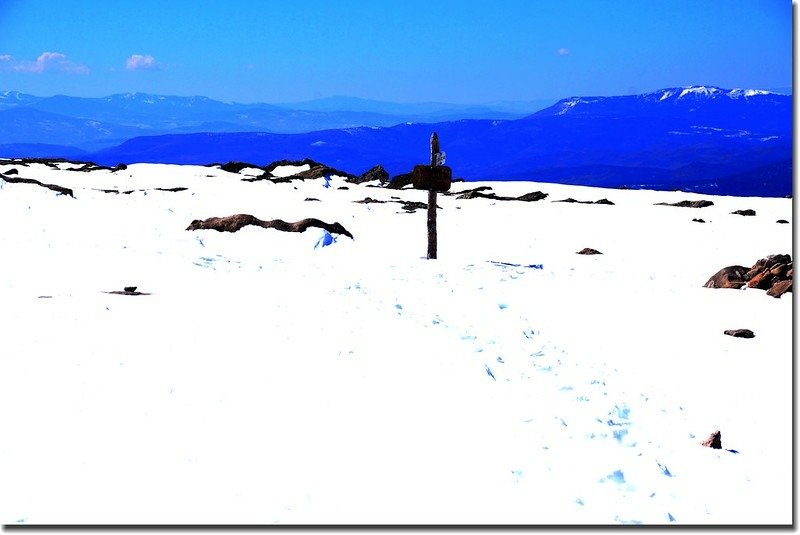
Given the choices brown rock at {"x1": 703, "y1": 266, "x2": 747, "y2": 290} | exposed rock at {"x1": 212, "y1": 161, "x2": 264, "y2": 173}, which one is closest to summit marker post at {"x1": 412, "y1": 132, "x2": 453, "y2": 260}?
brown rock at {"x1": 703, "y1": 266, "x2": 747, "y2": 290}

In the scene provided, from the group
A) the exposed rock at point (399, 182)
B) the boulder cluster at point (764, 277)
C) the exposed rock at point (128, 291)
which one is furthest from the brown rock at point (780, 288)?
the exposed rock at point (399, 182)

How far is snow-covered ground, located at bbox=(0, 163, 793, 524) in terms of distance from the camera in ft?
15.9

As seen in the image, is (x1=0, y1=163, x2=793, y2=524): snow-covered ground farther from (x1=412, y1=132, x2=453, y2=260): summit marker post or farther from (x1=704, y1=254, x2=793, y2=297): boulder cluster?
(x1=412, y1=132, x2=453, y2=260): summit marker post

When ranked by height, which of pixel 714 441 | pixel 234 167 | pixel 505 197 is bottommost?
pixel 714 441

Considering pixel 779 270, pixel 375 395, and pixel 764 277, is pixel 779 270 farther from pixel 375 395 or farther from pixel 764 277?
pixel 375 395

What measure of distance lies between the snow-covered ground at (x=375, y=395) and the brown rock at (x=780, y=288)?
9.8 inches

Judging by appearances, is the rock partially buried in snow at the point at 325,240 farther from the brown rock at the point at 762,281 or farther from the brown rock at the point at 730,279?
the brown rock at the point at 762,281

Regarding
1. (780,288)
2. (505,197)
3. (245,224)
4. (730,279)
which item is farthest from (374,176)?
(780,288)

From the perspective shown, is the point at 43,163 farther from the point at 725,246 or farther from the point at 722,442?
the point at 722,442

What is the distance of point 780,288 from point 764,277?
2.71 feet

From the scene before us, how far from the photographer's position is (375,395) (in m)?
6.29

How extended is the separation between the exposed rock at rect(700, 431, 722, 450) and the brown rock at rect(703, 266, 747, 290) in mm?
7661

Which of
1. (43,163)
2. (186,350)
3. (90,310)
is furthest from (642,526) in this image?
(43,163)

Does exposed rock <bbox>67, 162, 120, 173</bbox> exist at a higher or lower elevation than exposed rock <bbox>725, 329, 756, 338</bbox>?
higher
